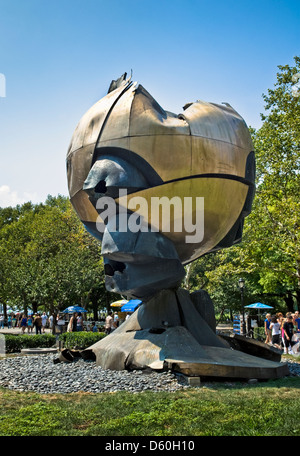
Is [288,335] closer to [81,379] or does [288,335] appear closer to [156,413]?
[81,379]

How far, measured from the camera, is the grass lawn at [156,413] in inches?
236

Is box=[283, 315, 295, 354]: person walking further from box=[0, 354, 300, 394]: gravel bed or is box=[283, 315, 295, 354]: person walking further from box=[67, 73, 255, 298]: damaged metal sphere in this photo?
box=[67, 73, 255, 298]: damaged metal sphere

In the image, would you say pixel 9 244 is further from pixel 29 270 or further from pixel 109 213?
pixel 109 213

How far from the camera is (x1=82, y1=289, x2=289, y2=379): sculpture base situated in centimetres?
995

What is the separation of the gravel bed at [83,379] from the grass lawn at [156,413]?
52cm

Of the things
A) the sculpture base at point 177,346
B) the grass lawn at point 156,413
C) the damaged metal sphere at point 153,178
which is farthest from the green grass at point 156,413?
the damaged metal sphere at point 153,178

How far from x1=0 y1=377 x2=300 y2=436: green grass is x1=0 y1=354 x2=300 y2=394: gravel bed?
0.52 meters

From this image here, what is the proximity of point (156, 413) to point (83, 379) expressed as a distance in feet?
12.3

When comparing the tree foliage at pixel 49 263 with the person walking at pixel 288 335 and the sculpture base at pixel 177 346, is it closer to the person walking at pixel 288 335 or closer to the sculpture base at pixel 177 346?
the person walking at pixel 288 335

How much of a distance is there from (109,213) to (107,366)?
396cm

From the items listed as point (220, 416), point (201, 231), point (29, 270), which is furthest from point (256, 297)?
point (220, 416)

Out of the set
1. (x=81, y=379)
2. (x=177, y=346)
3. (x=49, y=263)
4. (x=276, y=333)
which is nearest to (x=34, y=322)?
(x=49, y=263)

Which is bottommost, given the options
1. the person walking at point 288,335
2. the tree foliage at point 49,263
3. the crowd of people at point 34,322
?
the crowd of people at point 34,322

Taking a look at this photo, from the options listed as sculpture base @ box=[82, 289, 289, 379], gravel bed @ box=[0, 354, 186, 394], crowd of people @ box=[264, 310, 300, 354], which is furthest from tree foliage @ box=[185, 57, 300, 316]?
gravel bed @ box=[0, 354, 186, 394]
